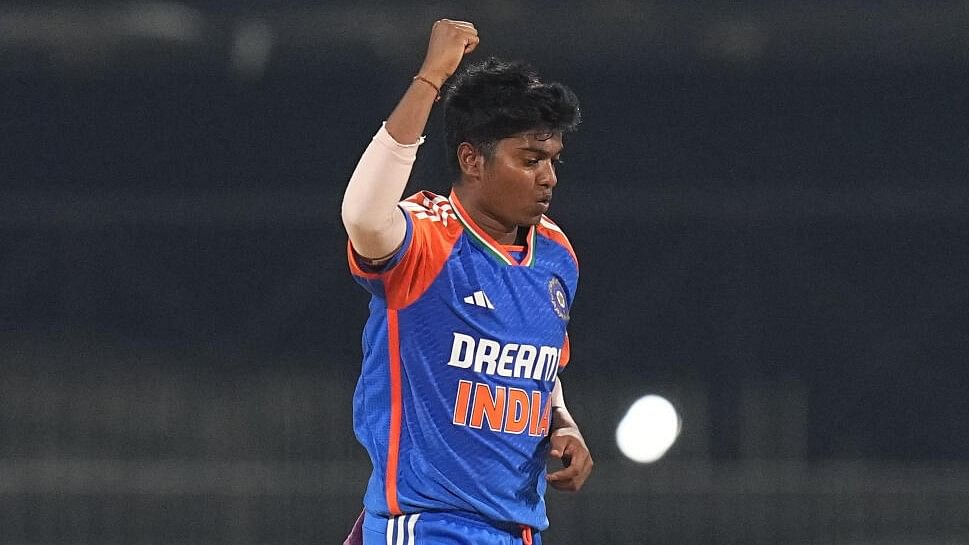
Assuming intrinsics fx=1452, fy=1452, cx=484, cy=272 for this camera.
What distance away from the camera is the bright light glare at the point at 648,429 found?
556 centimetres

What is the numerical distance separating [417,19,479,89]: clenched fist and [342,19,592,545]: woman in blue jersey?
0.05ft

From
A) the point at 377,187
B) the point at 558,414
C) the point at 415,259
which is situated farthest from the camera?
the point at 558,414

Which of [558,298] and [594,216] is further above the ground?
[594,216]

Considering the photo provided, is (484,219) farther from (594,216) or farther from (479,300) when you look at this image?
(594,216)

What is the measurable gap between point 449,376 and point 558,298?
210 millimetres

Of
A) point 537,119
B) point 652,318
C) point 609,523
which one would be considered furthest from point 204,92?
point 537,119

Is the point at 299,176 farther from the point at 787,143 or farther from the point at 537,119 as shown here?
the point at 537,119

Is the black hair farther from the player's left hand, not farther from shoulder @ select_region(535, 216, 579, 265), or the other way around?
the player's left hand

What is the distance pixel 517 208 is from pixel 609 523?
11.0 ft

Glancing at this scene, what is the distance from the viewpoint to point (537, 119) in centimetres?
178

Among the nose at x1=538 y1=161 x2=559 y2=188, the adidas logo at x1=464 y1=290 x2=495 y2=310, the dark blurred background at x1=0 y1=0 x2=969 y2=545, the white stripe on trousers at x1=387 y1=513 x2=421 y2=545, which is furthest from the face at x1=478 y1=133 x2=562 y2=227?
the dark blurred background at x1=0 y1=0 x2=969 y2=545

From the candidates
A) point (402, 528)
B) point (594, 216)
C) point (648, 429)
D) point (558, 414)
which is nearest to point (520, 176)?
point (558, 414)

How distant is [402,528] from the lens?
68.4 inches

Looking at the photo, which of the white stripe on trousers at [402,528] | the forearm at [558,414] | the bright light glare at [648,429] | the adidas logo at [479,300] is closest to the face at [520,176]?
the adidas logo at [479,300]
